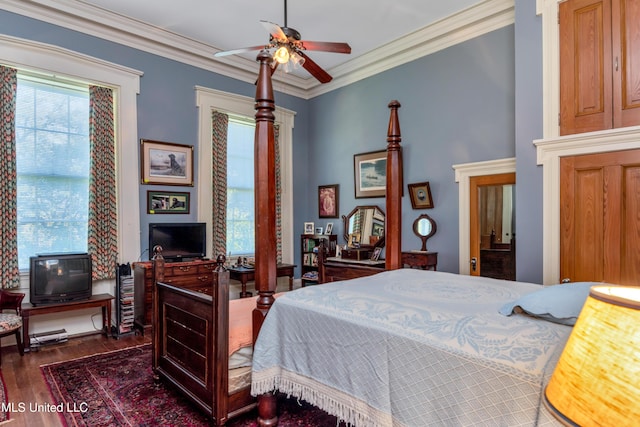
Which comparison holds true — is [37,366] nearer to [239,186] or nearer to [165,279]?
[165,279]

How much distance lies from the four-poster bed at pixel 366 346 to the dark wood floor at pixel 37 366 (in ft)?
2.54

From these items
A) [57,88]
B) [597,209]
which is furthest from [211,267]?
[597,209]

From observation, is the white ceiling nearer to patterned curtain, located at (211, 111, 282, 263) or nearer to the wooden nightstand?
patterned curtain, located at (211, 111, 282, 263)

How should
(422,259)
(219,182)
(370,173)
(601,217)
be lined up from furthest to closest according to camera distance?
(370,173), (219,182), (422,259), (601,217)

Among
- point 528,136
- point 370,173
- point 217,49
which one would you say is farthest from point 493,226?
point 217,49

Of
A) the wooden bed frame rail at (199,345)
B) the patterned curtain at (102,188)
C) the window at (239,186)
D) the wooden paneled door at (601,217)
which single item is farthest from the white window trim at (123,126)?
the wooden paneled door at (601,217)

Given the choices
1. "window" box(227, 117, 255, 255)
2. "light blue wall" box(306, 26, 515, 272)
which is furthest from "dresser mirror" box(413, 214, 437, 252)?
"window" box(227, 117, 255, 255)

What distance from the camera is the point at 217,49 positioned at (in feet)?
16.8

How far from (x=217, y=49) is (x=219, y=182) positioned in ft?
6.04

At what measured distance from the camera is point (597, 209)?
2.80 metres

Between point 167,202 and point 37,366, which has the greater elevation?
point 167,202

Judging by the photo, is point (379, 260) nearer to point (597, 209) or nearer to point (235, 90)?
point (597, 209)

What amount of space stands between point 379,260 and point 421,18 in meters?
2.99

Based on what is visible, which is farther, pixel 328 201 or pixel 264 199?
pixel 328 201
